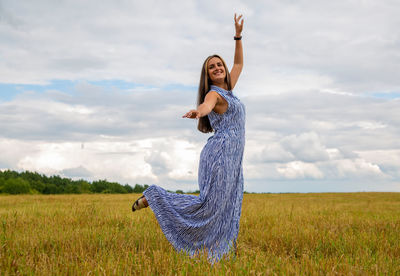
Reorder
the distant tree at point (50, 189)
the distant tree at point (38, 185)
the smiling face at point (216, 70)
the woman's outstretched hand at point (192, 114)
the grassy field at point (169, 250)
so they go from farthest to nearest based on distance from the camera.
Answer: the distant tree at point (50, 189), the distant tree at point (38, 185), the smiling face at point (216, 70), the grassy field at point (169, 250), the woman's outstretched hand at point (192, 114)

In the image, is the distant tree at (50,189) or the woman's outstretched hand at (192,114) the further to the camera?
the distant tree at (50,189)

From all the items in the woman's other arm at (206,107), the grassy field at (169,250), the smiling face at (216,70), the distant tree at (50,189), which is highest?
the smiling face at (216,70)

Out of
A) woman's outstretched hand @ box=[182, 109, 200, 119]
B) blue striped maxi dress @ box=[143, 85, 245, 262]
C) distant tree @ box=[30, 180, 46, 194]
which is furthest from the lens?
distant tree @ box=[30, 180, 46, 194]

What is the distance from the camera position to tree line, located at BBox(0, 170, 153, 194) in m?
25.8

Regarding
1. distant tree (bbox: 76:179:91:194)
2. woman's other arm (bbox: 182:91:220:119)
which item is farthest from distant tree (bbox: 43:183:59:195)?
woman's other arm (bbox: 182:91:220:119)

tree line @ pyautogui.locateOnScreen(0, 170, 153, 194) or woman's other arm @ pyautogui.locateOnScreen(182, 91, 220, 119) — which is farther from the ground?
woman's other arm @ pyautogui.locateOnScreen(182, 91, 220, 119)

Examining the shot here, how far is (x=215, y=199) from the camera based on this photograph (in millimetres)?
5086

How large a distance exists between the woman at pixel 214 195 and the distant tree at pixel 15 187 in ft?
76.6

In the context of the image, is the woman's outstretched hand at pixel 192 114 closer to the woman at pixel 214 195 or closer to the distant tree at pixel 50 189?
the woman at pixel 214 195

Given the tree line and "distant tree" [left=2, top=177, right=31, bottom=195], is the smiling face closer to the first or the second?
the tree line

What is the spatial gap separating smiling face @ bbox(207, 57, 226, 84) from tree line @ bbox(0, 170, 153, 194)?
22.3 m

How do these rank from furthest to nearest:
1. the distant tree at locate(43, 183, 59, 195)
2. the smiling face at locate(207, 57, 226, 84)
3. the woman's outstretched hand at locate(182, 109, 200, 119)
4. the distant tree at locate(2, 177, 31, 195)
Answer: the distant tree at locate(43, 183, 59, 195)
the distant tree at locate(2, 177, 31, 195)
the smiling face at locate(207, 57, 226, 84)
the woman's outstretched hand at locate(182, 109, 200, 119)

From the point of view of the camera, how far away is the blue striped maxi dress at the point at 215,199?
16.7ft

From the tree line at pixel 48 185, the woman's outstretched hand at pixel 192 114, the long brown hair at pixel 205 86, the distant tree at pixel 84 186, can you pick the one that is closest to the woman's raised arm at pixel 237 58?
the long brown hair at pixel 205 86
